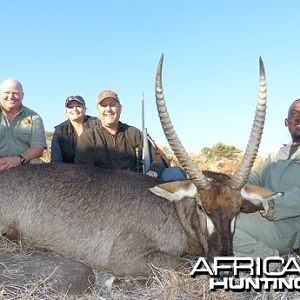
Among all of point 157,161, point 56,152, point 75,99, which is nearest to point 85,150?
point 157,161

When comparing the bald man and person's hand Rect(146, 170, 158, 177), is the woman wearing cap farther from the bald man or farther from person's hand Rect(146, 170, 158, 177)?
person's hand Rect(146, 170, 158, 177)

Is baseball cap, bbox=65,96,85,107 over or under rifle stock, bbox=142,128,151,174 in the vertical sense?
over

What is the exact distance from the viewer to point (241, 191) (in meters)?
5.69

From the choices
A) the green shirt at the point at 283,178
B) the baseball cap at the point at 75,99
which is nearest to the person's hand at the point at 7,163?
the baseball cap at the point at 75,99

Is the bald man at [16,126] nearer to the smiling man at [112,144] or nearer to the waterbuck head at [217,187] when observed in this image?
the smiling man at [112,144]

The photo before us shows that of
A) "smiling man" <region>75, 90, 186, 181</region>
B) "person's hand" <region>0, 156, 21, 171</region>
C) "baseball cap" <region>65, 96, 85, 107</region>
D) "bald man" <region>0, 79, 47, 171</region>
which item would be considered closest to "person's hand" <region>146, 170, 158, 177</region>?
"smiling man" <region>75, 90, 186, 181</region>

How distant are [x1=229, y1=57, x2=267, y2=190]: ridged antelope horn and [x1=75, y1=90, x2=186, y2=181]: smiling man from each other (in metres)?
2.70

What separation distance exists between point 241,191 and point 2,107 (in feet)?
15.8

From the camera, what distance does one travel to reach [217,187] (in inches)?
218

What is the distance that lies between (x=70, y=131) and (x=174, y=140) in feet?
15.7

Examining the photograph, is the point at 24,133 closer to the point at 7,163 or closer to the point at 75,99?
the point at 7,163

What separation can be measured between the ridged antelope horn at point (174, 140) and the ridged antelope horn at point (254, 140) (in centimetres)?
31

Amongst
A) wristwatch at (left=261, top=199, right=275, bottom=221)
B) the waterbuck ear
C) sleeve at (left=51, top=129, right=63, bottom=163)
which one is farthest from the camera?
sleeve at (left=51, top=129, right=63, bottom=163)

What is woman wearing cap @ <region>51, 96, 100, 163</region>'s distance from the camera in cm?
998
